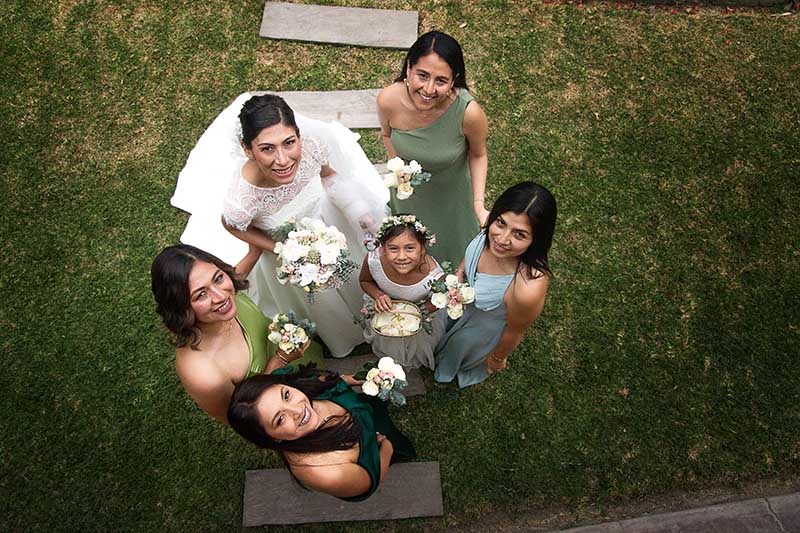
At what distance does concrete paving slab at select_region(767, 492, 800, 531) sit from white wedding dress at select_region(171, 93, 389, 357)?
10.3 ft

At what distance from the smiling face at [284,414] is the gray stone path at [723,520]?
2265 millimetres

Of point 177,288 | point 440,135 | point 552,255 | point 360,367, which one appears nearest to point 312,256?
point 177,288

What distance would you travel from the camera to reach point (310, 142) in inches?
139

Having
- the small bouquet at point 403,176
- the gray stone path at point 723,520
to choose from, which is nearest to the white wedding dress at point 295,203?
the small bouquet at point 403,176

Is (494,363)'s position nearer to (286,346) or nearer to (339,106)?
(286,346)

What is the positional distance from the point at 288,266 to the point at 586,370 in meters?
2.52

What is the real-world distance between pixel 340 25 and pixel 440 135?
298 cm

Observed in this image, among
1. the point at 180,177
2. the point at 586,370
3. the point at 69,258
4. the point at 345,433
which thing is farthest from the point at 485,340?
the point at 69,258

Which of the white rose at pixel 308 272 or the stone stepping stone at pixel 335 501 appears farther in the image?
the stone stepping stone at pixel 335 501

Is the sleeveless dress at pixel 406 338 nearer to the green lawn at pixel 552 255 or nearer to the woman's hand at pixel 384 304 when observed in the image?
the woman's hand at pixel 384 304

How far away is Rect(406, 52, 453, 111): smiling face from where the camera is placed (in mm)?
3252

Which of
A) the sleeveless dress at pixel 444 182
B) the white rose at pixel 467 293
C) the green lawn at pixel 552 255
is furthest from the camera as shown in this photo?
the green lawn at pixel 552 255

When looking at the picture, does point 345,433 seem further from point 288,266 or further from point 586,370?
point 586,370

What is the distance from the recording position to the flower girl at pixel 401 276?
10.8ft
